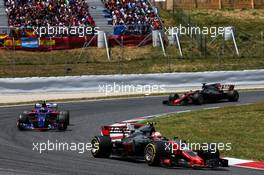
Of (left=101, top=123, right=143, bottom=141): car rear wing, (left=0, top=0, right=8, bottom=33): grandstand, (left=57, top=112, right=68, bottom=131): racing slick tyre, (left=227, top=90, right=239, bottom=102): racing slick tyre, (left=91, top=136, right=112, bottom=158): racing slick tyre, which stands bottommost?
(left=227, top=90, right=239, bottom=102): racing slick tyre

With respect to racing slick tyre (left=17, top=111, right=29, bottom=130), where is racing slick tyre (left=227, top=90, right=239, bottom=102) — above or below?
below

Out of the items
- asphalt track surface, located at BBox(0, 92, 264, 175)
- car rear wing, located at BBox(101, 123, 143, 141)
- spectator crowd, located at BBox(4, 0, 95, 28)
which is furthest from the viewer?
spectator crowd, located at BBox(4, 0, 95, 28)

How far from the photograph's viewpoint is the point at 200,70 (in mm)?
36469

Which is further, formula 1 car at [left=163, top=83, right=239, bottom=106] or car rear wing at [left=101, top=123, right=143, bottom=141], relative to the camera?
formula 1 car at [left=163, top=83, right=239, bottom=106]

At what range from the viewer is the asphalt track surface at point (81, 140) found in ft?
39.9

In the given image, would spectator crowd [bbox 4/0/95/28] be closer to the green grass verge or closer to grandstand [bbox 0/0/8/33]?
grandstand [bbox 0/0/8/33]

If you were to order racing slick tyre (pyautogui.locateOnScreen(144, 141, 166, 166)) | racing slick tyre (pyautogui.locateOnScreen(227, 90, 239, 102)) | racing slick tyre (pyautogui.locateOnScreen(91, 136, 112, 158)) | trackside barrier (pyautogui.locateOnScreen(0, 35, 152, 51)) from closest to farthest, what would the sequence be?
racing slick tyre (pyautogui.locateOnScreen(144, 141, 166, 166)) < racing slick tyre (pyautogui.locateOnScreen(91, 136, 112, 158)) < racing slick tyre (pyautogui.locateOnScreen(227, 90, 239, 102)) < trackside barrier (pyautogui.locateOnScreen(0, 35, 152, 51))

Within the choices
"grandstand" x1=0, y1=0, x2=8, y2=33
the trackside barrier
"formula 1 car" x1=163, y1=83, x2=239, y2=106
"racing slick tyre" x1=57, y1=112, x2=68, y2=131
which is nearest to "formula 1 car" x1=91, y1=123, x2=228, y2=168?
"racing slick tyre" x1=57, y1=112, x2=68, y2=131

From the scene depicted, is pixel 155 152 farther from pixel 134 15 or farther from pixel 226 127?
pixel 134 15

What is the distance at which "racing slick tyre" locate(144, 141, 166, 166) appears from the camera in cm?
1252

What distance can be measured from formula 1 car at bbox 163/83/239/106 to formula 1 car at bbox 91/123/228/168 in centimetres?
1242

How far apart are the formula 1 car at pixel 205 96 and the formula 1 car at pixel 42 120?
27.6 ft

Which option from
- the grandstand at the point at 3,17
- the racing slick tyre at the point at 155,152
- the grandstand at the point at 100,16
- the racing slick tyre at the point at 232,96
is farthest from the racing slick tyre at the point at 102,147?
the grandstand at the point at 100,16

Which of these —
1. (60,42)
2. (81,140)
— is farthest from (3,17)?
(81,140)
